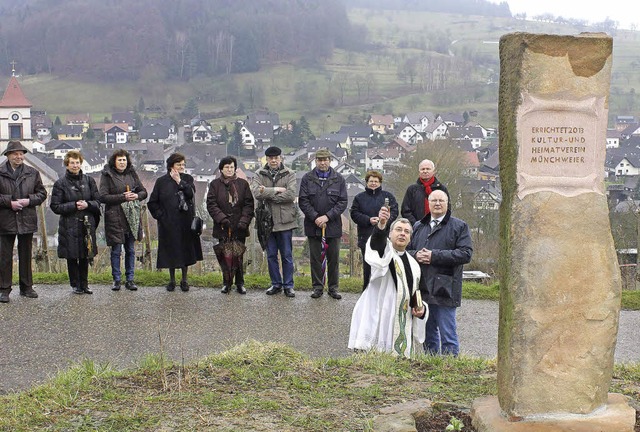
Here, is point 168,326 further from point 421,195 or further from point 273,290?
point 421,195

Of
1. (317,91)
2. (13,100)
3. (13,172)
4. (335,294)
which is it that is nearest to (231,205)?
(335,294)

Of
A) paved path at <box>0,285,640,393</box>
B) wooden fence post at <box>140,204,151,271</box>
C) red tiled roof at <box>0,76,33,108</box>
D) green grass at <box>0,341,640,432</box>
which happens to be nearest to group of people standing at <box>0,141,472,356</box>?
paved path at <box>0,285,640,393</box>

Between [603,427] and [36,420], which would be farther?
[36,420]

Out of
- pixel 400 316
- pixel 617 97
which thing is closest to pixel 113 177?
pixel 400 316

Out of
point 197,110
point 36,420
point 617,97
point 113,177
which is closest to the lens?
point 36,420

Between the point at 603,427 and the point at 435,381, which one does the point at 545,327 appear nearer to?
the point at 603,427

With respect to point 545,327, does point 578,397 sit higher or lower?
lower

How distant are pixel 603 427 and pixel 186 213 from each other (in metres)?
7.29

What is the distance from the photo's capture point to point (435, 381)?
713cm

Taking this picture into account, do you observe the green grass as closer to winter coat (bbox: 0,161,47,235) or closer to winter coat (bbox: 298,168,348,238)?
winter coat (bbox: 298,168,348,238)

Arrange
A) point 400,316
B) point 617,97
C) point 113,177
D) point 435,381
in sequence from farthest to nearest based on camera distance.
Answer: point 617,97, point 113,177, point 400,316, point 435,381

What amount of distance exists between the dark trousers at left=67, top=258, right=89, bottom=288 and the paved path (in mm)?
184

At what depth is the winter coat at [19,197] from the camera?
438 inches

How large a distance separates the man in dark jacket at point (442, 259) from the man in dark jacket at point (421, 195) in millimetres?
2279
